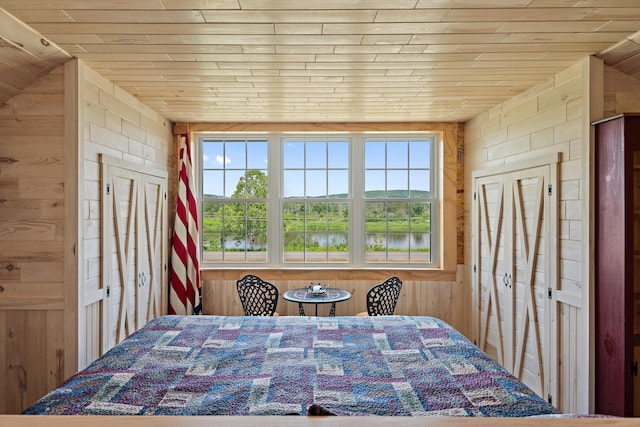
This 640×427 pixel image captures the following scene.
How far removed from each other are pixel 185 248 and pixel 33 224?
1865 millimetres

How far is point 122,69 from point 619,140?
333 centimetres

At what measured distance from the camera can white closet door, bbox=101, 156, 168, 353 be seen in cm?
317

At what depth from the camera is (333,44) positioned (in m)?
2.42

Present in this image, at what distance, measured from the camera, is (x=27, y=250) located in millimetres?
2678

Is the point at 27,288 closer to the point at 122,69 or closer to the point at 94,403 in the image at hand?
the point at 94,403

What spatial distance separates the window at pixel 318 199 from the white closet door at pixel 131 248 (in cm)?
73

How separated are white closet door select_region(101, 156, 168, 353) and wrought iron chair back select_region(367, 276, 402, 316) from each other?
223cm

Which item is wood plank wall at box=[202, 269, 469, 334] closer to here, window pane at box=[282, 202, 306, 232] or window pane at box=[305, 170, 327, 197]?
window pane at box=[282, 202, 306, 232]

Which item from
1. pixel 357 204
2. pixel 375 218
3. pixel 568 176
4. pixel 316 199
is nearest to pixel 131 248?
pixel 316 199

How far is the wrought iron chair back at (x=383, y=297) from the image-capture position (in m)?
3.99

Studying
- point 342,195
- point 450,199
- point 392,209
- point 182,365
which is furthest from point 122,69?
point 450,199

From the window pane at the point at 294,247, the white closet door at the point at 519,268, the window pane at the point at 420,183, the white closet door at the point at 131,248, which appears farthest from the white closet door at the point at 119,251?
the white closet door at the point at 519,268

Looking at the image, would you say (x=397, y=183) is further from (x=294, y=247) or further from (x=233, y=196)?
(x=233, y=196)

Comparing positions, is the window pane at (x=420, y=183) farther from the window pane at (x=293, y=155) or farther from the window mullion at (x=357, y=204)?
the window pane at (x=293, y=155)
